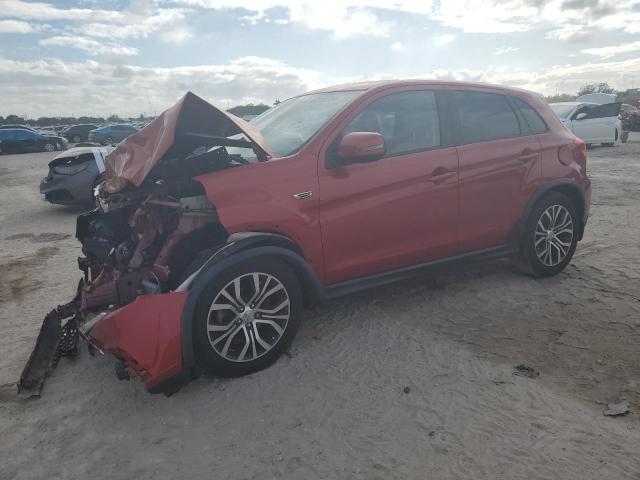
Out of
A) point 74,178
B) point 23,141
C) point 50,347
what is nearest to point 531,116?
point 50,347

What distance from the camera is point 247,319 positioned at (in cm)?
318

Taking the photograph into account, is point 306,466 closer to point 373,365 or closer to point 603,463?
point 373,365

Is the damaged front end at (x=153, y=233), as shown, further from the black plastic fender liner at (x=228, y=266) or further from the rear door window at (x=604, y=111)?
→ the rear door window at (x=604, y=111)

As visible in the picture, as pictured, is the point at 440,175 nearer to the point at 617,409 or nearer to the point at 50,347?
the point at 617,409

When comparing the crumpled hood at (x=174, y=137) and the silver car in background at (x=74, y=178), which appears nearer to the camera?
the crumpled hood at (x=174, y=137)

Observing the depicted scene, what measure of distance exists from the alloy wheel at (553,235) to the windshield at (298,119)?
219cm

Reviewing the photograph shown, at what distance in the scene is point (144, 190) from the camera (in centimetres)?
338

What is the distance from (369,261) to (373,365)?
792mm

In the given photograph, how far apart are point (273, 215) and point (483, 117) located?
2.24 meters

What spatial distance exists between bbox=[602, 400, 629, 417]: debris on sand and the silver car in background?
898 cm

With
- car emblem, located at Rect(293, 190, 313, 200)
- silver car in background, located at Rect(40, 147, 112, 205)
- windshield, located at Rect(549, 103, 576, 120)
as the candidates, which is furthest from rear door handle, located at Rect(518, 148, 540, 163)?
windshield, located at Rect(549, 103, 576, 120)

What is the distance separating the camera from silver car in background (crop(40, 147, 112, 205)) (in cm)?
943

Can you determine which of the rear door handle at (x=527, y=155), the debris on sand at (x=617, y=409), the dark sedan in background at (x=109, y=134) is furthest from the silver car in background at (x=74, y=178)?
the dark sedan in background at (x=109, y=134)

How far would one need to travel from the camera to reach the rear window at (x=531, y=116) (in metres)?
4.59
